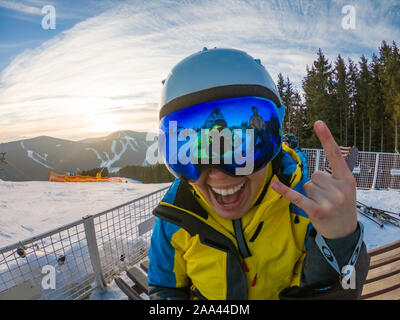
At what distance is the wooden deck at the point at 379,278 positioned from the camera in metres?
2.01

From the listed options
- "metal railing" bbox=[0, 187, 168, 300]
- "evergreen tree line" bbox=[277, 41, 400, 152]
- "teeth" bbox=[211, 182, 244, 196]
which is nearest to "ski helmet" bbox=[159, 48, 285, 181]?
"teeth" bbox=[211, 182, 244, 196]

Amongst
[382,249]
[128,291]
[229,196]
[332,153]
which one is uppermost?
[332,153]

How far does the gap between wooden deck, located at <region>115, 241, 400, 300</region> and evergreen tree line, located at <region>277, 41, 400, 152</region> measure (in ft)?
78.8

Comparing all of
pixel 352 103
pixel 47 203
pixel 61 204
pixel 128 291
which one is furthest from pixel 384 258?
pixel 352 103

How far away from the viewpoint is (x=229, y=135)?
3.61 ft

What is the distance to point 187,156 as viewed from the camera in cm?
118

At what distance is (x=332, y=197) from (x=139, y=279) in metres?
2.69

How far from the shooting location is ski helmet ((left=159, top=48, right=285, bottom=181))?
111cm

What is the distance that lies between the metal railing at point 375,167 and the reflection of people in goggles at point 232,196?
375 inches

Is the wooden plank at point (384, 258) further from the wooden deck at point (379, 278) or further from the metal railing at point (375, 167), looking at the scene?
the metal railing at point (375, 167)

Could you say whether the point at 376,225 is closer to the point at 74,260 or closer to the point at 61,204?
the point at 74,260
